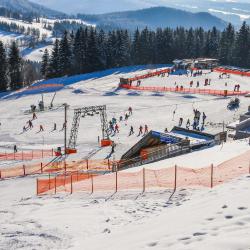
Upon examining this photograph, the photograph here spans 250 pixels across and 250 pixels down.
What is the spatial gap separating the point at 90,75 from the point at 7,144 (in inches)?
1774

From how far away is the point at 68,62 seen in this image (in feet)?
304

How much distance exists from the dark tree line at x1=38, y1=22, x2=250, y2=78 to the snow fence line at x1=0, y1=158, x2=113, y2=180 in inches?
2371

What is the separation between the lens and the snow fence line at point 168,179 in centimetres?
1812

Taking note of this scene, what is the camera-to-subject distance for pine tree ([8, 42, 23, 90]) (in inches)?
3334

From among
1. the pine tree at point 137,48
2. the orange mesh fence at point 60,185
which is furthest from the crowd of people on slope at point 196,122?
the pine tree at point 137,48

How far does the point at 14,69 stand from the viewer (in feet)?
281

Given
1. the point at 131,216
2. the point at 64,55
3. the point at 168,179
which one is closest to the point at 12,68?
the point at 64,55

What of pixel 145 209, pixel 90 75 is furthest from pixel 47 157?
pixel 90 75

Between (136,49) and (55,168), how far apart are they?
71948 mm

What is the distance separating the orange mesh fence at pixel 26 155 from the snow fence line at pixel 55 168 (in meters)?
3.56

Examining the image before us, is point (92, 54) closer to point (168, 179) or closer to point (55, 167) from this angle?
point (55, 167)

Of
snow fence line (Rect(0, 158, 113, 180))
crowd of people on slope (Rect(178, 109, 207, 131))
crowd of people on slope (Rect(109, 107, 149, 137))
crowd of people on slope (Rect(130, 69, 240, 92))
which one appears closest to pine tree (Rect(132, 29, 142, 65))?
crowd of people on slope (Rect(130, 69, 240, 92))

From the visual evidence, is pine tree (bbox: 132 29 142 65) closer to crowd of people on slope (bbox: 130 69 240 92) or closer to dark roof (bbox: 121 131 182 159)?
crowd of people on slope (bbox: 130 69 240 92)

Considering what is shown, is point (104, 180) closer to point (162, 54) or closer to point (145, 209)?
point (145, 209)
